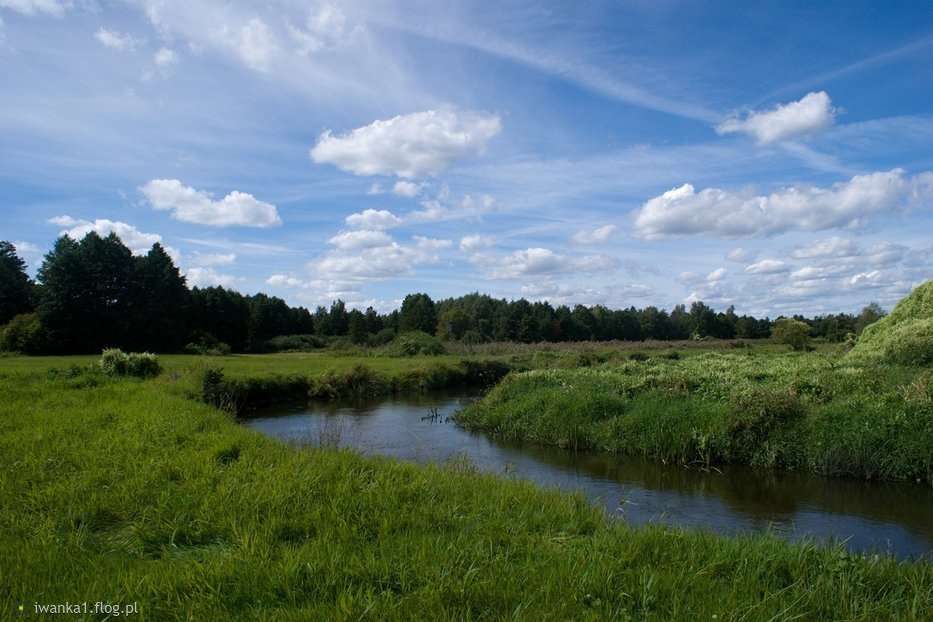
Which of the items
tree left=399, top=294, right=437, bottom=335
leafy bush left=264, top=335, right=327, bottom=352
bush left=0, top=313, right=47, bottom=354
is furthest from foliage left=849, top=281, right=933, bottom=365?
tree left=399, top=294, right=437, bottom=335

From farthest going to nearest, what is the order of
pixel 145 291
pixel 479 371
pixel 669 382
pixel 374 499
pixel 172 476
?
1. pixel 145 291
2. pixel 479 371
3. pixel 669 382
4. pixel 172 476
5. pixel 374 499

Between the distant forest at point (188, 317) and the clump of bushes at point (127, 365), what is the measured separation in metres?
27.0

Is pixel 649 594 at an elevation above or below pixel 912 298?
below

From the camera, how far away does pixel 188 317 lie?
64.6m

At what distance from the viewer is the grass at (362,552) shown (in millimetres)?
4785

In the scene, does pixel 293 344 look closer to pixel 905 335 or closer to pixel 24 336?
pixel 24 336

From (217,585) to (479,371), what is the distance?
35.2 meters

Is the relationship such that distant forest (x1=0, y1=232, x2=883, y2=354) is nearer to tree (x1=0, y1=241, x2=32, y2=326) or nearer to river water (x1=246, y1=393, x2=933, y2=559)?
tree (x1=0, y1=241, x2=32, y2=326)

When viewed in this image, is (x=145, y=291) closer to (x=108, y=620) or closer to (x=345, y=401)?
(x=345, y=401)

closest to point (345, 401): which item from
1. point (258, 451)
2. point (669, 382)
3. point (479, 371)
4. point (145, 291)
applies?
point (479, 371)

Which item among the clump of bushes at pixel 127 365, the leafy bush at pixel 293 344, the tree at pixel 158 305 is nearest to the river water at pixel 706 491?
the clump of bushes at pixel 127 365

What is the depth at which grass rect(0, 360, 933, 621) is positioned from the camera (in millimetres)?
4785

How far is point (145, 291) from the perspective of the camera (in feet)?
188

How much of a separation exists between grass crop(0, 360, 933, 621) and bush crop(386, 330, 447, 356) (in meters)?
43.5
